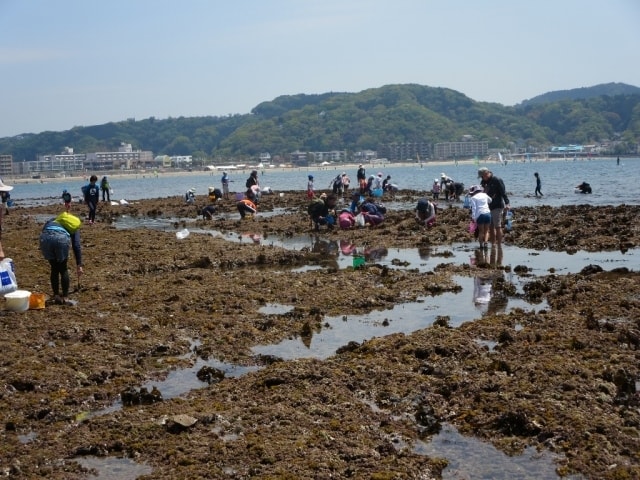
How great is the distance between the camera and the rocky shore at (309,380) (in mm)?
6789

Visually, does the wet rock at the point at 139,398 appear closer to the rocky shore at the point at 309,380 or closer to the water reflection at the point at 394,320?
the rocky shore at the point at 309,380

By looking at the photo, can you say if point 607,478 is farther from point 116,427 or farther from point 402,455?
point 116,427

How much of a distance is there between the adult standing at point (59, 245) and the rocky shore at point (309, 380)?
1.90 ft

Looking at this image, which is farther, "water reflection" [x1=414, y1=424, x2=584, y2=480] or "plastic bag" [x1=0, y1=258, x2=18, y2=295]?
"plastic bag" [x1=0, y1=258, x2=18, y2=295]

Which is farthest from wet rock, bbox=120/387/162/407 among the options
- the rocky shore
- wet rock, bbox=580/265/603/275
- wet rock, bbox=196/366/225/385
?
wet rock, bbox=580/265/603/275

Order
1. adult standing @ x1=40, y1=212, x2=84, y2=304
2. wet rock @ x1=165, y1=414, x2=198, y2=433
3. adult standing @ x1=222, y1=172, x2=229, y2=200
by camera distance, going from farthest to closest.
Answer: adult standing @ x1=222, y1=172, x2=229, y2=200, adult standing @ x1=40, y1=212, x2=84, y2=304, wet rock @ x1=165, y1=414, x2=198, y2=433

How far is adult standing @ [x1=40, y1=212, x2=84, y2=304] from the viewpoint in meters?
13.4

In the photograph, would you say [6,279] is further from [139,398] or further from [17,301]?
[139,398]

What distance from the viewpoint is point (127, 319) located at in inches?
486

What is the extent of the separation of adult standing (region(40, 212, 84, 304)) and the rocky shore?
0.58 metres

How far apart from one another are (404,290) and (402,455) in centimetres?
806

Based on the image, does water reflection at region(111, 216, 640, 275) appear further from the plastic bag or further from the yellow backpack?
the plastic bag

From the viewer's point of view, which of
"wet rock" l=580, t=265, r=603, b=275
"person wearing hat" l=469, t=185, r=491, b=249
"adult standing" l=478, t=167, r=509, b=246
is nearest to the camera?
"wet rock" l=580, t=265, r=603, b=275

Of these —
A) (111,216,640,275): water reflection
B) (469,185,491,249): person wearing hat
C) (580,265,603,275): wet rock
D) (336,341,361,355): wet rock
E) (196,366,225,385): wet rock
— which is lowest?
(196,366,225,385): wet rock
